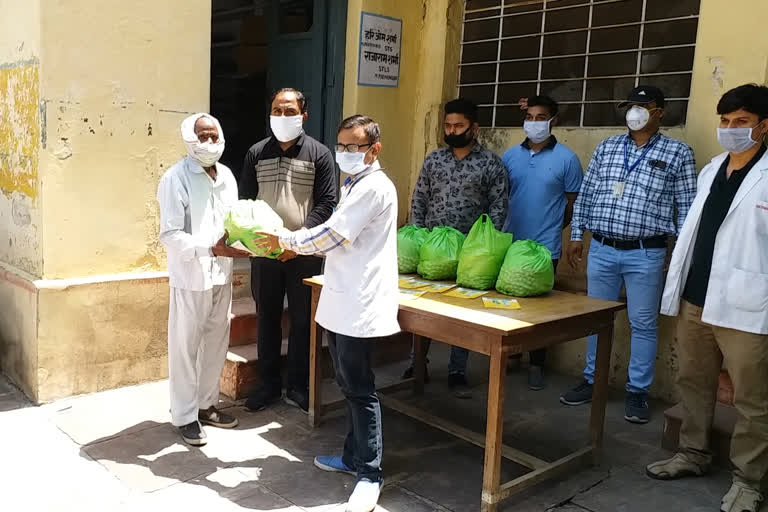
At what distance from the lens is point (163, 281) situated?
15.4 ft

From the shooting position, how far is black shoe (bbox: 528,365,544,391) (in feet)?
16.2

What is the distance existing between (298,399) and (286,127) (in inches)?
69.2

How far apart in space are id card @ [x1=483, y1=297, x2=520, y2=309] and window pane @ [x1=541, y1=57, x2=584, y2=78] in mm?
2616

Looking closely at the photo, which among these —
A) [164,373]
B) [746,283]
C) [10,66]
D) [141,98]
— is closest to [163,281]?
[164,373]

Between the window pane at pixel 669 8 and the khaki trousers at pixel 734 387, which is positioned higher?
the window pane at pixel 669 8

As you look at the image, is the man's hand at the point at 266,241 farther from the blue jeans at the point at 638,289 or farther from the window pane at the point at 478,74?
the window pane at the point at 478,74

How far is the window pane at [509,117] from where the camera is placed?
5621 mm

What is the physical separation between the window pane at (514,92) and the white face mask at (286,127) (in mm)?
2322

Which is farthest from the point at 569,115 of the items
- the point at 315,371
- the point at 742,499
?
the point at 742,499

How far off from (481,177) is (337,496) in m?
2.33

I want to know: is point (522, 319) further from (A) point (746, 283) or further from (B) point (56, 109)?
(B) point (56, 109)

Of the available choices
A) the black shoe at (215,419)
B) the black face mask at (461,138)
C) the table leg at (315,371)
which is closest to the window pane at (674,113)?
the black face mask at (461,138)

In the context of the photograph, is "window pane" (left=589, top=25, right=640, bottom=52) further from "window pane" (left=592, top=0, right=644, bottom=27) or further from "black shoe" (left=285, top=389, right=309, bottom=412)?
"black shoe" (left=285, top=389, right=309, bottom=412)

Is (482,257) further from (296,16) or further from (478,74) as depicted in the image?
(296,16)
